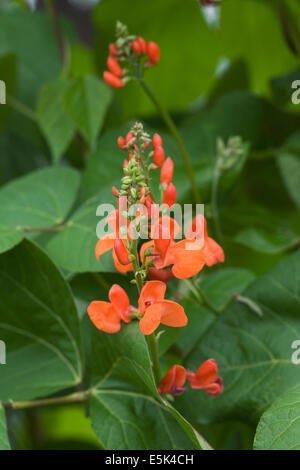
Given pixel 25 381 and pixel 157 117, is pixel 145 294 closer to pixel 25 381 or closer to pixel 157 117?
pixel 25 381

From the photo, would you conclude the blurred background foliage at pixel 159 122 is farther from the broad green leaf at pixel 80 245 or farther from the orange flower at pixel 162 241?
the orange flower at pixel 162 241

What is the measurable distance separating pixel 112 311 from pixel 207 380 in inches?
4.3

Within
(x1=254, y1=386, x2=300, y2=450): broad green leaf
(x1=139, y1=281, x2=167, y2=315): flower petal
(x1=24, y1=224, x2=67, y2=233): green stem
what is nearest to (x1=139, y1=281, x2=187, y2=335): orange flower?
(x1=139, y1=281, x2=167, y2=315): flower petal

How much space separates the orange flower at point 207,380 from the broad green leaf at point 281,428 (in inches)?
2.2

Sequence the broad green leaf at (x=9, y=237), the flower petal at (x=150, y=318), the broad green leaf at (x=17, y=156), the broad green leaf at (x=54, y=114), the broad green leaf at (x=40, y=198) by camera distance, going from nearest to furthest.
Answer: the flower petal at (x=150, y=318)
the broad green leaf at (x=9, y=237)
the broad green leaf at (x=40, y=198)
the broad green leaf at (x=54, y=114)
the broad green leaf at (x=17, y=156)

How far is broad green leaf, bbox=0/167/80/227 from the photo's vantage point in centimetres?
65

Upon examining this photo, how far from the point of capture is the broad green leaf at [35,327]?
56 centimetres

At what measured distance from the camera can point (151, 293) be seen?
0.43 meters

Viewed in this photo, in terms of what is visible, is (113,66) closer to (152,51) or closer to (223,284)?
(152,51)

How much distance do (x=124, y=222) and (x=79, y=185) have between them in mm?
284

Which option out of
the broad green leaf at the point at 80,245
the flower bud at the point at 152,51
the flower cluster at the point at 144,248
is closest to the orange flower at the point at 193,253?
the flower cluster at the point at 144,248

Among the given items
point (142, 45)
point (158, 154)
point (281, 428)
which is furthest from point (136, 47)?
point (281, 428)

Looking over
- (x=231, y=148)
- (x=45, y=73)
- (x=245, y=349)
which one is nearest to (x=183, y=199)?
(x=231, y=148)

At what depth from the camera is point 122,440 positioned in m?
0.50
